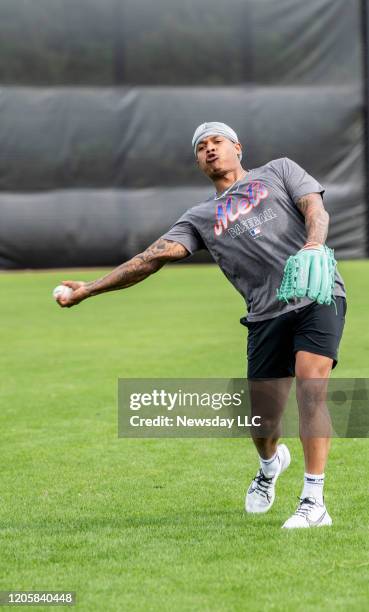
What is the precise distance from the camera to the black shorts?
5.79 meters

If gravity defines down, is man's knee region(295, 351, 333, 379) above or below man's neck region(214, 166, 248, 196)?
below

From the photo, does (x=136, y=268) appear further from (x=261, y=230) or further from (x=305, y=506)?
(x=305, y=506)

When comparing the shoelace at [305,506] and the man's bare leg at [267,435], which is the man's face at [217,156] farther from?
the shoelace at [305,506]

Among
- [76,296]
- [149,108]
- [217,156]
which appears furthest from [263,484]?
[149,108]

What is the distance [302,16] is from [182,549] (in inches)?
1094

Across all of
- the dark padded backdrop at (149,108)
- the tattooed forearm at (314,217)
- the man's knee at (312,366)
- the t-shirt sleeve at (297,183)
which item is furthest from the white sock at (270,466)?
the dark padded backdrop at (149,108)

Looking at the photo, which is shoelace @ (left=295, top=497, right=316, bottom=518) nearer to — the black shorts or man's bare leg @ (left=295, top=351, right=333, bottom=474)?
man's bare leg @ (left=295, top=351, right=333, bottom=474)

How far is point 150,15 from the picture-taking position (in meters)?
30.7

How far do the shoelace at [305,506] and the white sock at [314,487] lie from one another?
2 cm

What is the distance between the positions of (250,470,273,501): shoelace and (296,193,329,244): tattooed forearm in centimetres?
141

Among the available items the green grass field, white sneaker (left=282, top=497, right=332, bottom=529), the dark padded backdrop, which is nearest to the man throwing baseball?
white sneaker (left=282, top=497, right=332, bottom=529)

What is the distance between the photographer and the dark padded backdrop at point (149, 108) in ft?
97.5

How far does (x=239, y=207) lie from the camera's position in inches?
234

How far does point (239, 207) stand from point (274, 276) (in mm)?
409
